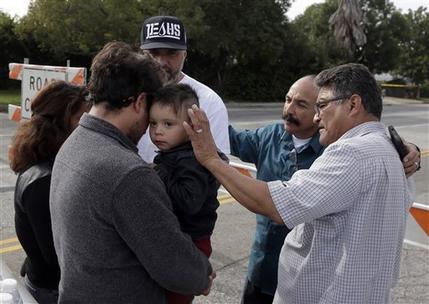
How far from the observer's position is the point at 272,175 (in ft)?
9.68

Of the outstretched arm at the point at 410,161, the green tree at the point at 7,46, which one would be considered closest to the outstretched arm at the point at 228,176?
the outstretched arm at the point at 410,161

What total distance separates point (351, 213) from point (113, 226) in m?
0.85

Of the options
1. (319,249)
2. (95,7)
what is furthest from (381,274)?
(95,7)

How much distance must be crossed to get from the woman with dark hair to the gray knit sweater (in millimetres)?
486

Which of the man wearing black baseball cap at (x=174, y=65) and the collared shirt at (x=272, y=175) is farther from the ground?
the man wearing black baseball cap at (x=174, y=65)

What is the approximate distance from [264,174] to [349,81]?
3.78 feet

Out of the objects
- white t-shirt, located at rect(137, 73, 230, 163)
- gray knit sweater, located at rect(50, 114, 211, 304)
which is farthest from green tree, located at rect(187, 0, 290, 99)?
gray knit sweater, located at rect(50, 114, 211, 304)

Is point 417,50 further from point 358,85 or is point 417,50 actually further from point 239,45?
point 358,85

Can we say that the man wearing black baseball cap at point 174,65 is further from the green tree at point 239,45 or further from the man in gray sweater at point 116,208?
the green tree at point 239,45

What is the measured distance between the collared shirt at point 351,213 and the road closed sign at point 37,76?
331 centimetres

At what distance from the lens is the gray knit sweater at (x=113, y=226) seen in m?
1.56

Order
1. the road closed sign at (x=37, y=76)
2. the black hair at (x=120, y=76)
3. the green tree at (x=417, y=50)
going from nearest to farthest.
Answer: the black hair at (x=120, y=76) → the road closed sign at (x=37, y=76) → the green tree at (x=417, y=50)

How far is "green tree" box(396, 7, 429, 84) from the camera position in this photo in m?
47.2

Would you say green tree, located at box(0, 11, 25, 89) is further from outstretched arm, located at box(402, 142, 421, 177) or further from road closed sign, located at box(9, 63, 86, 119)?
outstretched arm, located at box(402, 142, 421, 177)
